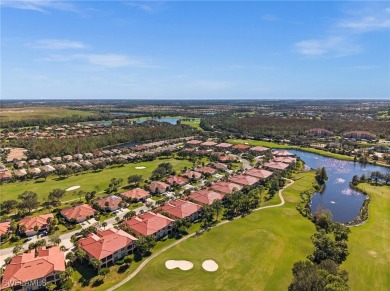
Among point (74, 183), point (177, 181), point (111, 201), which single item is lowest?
point (74, 183)

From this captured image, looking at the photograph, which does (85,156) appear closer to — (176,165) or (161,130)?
(176,165)

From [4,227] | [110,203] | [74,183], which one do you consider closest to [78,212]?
[110,203]

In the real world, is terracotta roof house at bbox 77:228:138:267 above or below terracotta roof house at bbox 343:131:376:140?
below

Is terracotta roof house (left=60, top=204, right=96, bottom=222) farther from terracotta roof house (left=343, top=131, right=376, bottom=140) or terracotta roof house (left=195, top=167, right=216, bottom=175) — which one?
terracotta roof house (left=343, top=131, right=376, bottom=140)

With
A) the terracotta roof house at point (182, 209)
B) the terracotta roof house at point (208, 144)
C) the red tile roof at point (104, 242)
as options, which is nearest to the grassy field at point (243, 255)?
the red tile roof at point (104, 242)

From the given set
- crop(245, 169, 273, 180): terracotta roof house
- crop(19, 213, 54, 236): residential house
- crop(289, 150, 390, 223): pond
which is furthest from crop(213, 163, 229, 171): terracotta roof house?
crop(19, 213, 54, 236): residential house

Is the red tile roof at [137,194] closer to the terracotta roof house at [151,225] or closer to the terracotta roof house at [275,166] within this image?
the terracotta roof house at [151,225]

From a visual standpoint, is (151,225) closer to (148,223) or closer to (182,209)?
(148,223)
